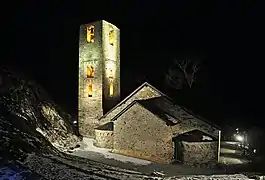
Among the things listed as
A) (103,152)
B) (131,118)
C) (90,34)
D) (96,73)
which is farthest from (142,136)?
(90,34)

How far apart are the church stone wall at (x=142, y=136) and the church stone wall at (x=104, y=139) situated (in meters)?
1.09

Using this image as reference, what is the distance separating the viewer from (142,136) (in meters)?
20.6

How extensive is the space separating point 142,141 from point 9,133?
423 inches

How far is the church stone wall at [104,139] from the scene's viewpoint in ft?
76.3

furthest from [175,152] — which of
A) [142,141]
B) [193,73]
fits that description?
[193,73]

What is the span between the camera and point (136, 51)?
→ 5322cm

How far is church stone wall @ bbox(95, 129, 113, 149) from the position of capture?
23.2 metres

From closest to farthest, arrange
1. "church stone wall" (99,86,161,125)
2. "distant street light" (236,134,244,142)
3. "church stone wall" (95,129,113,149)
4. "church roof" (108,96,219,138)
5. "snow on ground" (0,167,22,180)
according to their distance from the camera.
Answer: "snow on ground" (0,167,22,180)
"church roof" (108,96,219,138)
"church stone wall" (95,129,113,149)
"church stone wall" (99,86,161,125)
"distant street light" (236,134,244,142)

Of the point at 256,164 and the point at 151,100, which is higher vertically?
the point at 151,100

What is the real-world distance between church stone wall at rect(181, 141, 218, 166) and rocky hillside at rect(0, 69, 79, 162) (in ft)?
32.5

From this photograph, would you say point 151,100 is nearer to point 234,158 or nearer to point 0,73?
point 234,158

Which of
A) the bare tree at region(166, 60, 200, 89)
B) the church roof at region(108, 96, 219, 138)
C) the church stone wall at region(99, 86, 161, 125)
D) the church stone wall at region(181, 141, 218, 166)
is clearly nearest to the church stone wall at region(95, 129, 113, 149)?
the church stone wall at region(99, 86, 161, 125)

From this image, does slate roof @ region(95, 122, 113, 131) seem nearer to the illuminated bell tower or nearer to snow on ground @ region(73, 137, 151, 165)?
snow on ground @ region(73, 137, 151, 165)

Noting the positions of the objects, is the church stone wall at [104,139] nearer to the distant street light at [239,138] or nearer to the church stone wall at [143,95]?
the church stone wall at [143,95]
